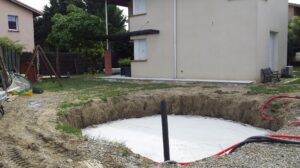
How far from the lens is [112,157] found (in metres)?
5.11

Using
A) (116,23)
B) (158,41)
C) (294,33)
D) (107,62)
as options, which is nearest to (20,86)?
(158,41)

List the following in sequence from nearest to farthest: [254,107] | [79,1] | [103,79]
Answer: [254,107] → [103,79] → [79,1]

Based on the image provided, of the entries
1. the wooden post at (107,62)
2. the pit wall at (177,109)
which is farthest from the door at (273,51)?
the wooden post at (107,62)

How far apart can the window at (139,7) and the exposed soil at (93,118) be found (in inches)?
276

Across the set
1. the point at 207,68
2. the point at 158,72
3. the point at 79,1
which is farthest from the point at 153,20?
the point at 79,1

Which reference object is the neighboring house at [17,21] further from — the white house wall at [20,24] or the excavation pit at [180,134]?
the excavation pit at [180,134]

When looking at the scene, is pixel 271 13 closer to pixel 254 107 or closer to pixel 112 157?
pixel 254 107

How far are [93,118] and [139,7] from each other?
384 inches

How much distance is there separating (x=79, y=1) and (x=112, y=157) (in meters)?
29.8

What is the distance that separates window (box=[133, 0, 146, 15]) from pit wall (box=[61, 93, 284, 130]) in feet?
25.1

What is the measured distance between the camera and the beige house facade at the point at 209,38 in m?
13.9

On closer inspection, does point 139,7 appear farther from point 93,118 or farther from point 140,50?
point 93,118

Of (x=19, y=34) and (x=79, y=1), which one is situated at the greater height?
(x=79, y=1)

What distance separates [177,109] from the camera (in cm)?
1140
